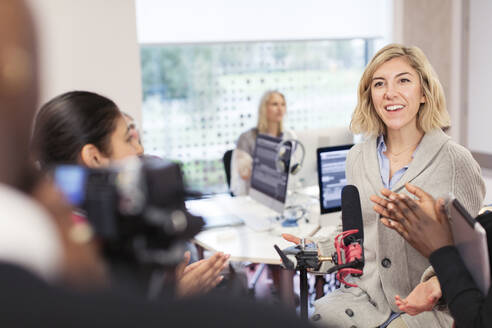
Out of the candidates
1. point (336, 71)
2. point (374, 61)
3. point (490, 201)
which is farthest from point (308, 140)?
point (336, 71)

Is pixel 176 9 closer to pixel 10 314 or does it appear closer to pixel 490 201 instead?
pixel 490 201

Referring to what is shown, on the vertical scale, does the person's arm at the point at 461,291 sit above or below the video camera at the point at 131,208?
below

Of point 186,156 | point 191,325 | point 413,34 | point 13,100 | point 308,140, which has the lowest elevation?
point 186,156

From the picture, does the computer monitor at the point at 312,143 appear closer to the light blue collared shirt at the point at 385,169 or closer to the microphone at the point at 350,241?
the light blue collared shirt at the point at 385,169

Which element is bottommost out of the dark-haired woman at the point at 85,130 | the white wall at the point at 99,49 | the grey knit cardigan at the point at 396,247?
the grey knit cardigan at the point at 396,247

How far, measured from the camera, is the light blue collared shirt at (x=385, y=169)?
1.91 metres

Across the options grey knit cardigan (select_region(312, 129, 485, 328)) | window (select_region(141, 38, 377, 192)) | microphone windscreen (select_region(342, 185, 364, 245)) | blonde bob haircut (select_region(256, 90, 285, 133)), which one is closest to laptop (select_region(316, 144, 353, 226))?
grey knit cardigan (select_region(312, 129, 485, 328))

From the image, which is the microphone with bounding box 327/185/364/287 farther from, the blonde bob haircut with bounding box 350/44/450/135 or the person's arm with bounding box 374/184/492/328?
the blonde bob haircut with bounding box 350/44/450/135

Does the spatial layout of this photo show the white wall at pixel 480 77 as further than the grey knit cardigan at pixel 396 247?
Yes

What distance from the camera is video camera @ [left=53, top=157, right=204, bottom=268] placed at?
0.37 metres

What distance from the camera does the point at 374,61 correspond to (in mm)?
1969

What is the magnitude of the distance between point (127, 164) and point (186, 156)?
16.1 feet

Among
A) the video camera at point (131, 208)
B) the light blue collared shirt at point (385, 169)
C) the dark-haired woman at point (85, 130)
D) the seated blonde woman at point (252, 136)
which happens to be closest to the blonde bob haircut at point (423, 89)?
the light blue collared shirt at point (385, 169)

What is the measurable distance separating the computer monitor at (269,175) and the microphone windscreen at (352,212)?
49.4 inches
